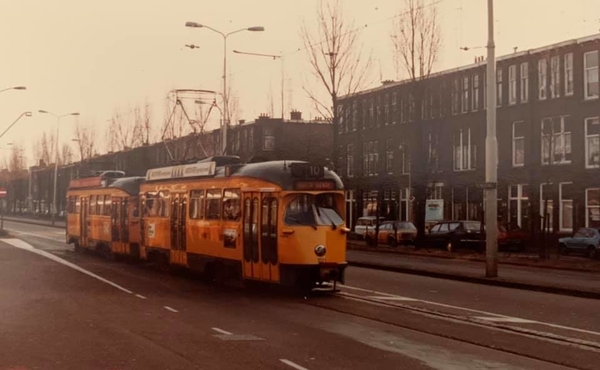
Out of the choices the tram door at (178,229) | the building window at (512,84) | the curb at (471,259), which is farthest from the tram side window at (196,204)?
the building window at (512,84)

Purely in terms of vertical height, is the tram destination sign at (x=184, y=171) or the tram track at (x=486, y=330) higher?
the tram destination sign at (x=184, y=171)

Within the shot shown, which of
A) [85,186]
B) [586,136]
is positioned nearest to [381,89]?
[586,136]

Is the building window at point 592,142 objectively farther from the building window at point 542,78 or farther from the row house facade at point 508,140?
the building window at point 542,78

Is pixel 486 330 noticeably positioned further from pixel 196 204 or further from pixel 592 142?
pixel 592 142

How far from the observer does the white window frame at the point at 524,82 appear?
54.0 meters

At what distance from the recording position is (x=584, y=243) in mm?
40844

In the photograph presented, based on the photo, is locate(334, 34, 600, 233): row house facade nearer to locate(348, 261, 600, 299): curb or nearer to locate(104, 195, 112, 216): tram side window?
locate(348, 261, 600, 299): curb

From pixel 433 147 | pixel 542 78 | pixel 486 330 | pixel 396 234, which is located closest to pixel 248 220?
pixel 486 330

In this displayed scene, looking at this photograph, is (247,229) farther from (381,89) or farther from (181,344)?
(381,89)

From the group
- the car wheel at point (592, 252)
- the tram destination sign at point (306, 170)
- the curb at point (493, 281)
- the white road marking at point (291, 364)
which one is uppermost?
the tram destination sign at point (306, 170)

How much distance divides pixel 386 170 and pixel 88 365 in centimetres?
5612

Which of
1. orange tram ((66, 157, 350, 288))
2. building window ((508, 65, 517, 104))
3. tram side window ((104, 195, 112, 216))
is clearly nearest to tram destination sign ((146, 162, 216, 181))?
orange tram ((66, 157, 350, 288))

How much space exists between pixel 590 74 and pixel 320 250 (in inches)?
1333

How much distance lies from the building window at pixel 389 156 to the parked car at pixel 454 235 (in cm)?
1867
